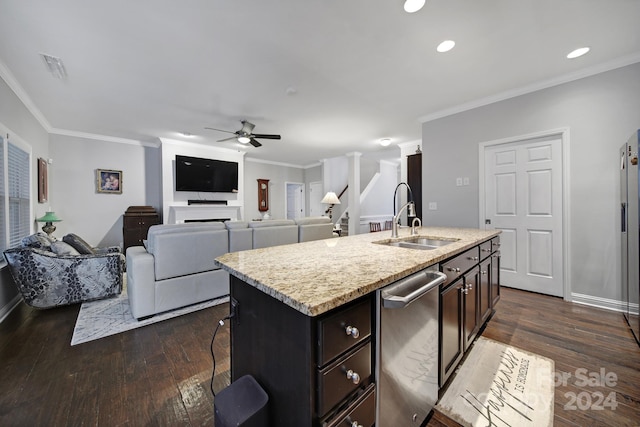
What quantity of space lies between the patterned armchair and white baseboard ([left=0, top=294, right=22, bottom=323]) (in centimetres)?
23

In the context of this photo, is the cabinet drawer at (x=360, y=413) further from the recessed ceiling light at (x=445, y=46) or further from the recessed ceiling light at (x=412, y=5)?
the recessed ceiling light at (x=445, y=46)

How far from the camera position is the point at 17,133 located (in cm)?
319

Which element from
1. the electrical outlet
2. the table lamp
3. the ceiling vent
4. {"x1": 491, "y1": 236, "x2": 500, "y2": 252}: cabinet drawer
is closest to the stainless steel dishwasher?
the electrical outlet

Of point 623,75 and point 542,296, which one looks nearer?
point 623,75

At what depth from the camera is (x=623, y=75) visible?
2510mm

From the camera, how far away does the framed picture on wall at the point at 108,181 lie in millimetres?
5121

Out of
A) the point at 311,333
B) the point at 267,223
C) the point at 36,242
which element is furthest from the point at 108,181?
the point at 311,333

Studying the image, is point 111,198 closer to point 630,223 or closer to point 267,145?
point 267,145

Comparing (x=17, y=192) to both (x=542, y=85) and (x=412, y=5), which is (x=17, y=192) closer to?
(x=412, y=5)

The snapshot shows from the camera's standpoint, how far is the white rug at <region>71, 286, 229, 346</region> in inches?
85.9

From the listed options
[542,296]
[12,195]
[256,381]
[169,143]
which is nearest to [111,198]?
[169,143]

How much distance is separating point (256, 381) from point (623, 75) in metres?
4.23

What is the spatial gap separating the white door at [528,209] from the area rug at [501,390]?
1.64 m

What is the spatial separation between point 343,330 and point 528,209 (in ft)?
11.4
